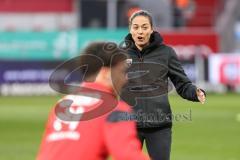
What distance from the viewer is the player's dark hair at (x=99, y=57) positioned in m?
5.23

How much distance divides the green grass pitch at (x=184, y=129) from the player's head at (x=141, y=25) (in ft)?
21.2

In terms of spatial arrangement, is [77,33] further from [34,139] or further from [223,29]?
[34,139]

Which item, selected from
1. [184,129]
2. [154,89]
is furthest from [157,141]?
[184,129]

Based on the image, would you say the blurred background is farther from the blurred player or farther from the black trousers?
the blurred player

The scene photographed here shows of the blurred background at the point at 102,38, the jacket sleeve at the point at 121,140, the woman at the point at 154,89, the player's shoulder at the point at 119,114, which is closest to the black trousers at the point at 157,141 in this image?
the woman at the point at 154,89

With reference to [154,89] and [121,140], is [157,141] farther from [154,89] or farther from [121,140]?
[121,140]

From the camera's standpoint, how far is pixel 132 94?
8508 mm

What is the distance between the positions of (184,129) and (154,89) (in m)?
11.6

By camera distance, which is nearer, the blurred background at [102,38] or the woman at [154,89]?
the woman at [154,89]

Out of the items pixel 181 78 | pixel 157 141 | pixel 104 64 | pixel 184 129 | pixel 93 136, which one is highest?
pixel 104 64

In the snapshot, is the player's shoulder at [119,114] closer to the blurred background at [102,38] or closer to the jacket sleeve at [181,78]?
the jacket sleeve at [181,78]

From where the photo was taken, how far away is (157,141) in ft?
27.7

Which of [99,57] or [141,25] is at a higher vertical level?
[99,57]

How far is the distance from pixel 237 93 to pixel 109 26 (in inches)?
259
